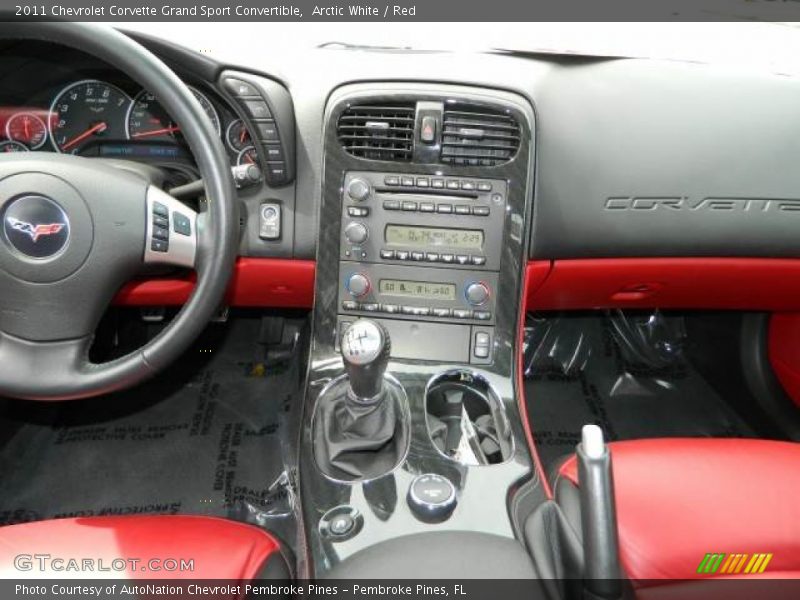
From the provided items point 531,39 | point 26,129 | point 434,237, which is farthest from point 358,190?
point 26,129

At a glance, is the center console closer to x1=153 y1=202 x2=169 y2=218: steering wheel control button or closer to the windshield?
the windshield

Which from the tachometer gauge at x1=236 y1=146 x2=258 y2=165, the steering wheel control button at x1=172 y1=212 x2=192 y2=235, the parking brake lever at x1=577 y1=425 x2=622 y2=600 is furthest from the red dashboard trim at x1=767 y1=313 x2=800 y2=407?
the steering wheel control button at x1=172 y1=212 x2=192 y2=235

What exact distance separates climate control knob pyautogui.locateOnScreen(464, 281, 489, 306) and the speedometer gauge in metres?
0.63

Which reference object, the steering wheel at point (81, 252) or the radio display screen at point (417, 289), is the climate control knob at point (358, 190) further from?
the steering wheel at point (81, 252)

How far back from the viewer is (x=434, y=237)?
1.42 meters

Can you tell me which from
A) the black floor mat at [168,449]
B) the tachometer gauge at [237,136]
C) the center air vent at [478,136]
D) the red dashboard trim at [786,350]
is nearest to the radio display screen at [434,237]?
the center air vent at [478,136]

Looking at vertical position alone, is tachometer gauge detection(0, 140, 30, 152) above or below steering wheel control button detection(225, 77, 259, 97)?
below

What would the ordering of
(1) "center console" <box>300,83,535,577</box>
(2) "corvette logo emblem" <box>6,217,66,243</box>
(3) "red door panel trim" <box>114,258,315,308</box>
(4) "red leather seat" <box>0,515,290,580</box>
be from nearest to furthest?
(4) "red leather seat" <box>0,515,290,580</box>, (2) "corvette logo emblem" <box>6,217,66,243</box>, (1) "center console" <box>300,83,535,577</box>, (3) "red door panel trim" <box>114,258,315,308</box>

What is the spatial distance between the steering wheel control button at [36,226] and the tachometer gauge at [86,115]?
0.50 m

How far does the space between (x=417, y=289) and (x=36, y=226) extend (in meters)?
0.70

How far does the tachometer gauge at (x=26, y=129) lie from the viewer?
4.91 feet

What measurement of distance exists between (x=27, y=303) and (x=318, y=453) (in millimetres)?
535

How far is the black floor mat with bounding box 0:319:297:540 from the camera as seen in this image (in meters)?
1.72
